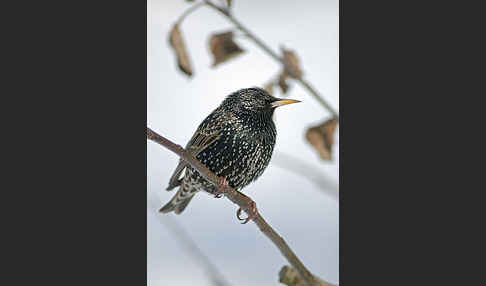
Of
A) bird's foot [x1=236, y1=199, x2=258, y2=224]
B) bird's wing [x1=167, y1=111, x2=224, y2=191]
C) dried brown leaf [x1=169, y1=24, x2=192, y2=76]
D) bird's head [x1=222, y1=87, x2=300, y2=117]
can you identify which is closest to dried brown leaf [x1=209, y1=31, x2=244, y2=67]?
dried brown leaf [x1=169, y1=24, x2=192, y2=76]

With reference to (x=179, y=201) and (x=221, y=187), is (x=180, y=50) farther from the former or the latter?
(x=179, y=201)

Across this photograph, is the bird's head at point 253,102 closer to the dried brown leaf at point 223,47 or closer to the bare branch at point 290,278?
the dried brown leaf at point 223,47

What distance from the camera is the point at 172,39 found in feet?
6.32

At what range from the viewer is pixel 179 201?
94.7 inches

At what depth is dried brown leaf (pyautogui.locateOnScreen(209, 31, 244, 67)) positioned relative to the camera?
1.99 meters

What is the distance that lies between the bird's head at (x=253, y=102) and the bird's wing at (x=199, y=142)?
4.4 inches

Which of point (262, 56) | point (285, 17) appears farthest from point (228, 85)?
point (285, 17)

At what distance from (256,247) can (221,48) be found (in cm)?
79

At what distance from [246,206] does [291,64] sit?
1.94ft

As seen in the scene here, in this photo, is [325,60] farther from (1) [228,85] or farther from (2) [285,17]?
(1) [228,85]

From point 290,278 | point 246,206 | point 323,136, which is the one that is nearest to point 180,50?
point 323,136

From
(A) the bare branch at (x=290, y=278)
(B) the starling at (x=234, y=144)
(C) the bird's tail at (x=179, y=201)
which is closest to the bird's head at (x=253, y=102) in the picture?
(B) the starling at (x=234, y=144)

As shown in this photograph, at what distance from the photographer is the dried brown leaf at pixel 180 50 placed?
1891 mm

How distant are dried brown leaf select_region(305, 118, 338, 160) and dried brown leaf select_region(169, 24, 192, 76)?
1.52ft
